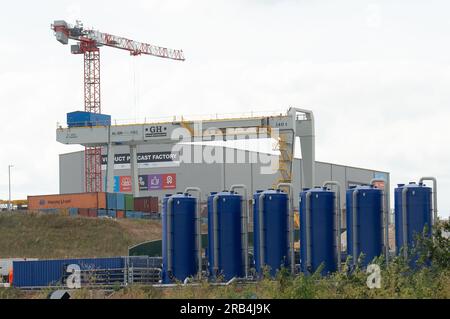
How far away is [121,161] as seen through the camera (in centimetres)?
9406

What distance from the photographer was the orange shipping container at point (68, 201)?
73750 millimetres

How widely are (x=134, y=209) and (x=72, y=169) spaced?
22224 mm

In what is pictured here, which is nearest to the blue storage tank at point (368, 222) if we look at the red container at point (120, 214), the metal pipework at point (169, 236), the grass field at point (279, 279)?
the grass field at point (279, 279)

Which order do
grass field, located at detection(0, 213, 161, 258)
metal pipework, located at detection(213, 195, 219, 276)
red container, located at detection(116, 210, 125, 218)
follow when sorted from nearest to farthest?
metal pipework, located at detection(213, 195, 219, 276) < grass field, located at detection(0, 213, 161, 258) < red container, located at detection(116, 210, 125, 218)

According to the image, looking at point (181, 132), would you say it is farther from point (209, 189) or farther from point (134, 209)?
point (209, 189)

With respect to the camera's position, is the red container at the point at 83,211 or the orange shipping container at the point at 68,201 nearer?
the red container at the point at 83,211

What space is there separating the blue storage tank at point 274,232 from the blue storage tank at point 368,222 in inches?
95.4

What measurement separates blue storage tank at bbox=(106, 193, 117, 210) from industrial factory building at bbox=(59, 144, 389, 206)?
14.0m

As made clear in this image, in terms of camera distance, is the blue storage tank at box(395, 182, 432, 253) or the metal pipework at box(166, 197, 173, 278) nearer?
the blue storage tank at box(395, 182, 432, 253)

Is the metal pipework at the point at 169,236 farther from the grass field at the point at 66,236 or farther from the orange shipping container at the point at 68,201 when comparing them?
the orange shipping container at the point at 68,201

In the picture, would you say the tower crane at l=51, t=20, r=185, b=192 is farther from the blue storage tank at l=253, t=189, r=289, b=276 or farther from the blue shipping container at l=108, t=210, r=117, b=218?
the blue storage tank at l=253, t=189, r=289, b=276

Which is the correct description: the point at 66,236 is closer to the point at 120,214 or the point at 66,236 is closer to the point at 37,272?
the point at 120,214

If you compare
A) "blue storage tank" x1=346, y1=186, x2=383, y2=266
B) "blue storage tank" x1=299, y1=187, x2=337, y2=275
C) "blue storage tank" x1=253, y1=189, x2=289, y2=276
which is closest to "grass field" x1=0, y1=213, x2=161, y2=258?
"blue storage tank" x1=253, y1=189, x2=289, y2=276

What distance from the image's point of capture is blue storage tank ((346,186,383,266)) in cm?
3133
